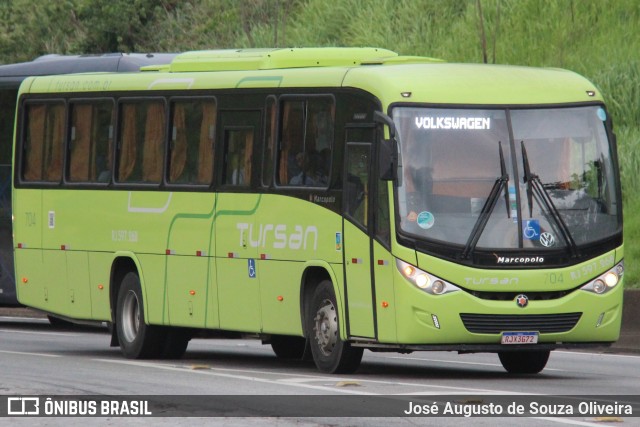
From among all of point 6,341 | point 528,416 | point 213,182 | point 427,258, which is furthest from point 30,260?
point 528,416

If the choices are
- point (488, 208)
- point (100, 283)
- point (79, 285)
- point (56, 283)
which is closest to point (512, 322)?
point (488, 208)

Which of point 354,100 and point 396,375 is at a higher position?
point 354,100

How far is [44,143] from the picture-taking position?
22.9m

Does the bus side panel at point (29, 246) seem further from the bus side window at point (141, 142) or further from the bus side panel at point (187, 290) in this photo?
the bus side panel at point (187, 290)

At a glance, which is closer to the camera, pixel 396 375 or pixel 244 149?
pixel 396 375

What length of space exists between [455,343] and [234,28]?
24874mm

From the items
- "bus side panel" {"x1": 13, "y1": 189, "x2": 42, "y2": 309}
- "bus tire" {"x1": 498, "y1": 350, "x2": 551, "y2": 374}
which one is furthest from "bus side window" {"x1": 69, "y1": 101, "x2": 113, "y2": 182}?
"bus tire" {"x1": 498, "y1": 350, "x2": 551, "y2": 374}

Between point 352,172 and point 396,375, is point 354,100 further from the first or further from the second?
point 396,375

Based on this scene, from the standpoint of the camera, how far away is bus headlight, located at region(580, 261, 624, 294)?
17.2 metres

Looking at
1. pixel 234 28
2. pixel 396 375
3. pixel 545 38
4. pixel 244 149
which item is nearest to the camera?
pixel 396 375

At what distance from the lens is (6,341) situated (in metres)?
23.8

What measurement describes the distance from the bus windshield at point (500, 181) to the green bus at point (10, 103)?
980 cm

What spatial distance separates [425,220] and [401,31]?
18421mm

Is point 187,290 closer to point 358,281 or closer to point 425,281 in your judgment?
point 358,281
